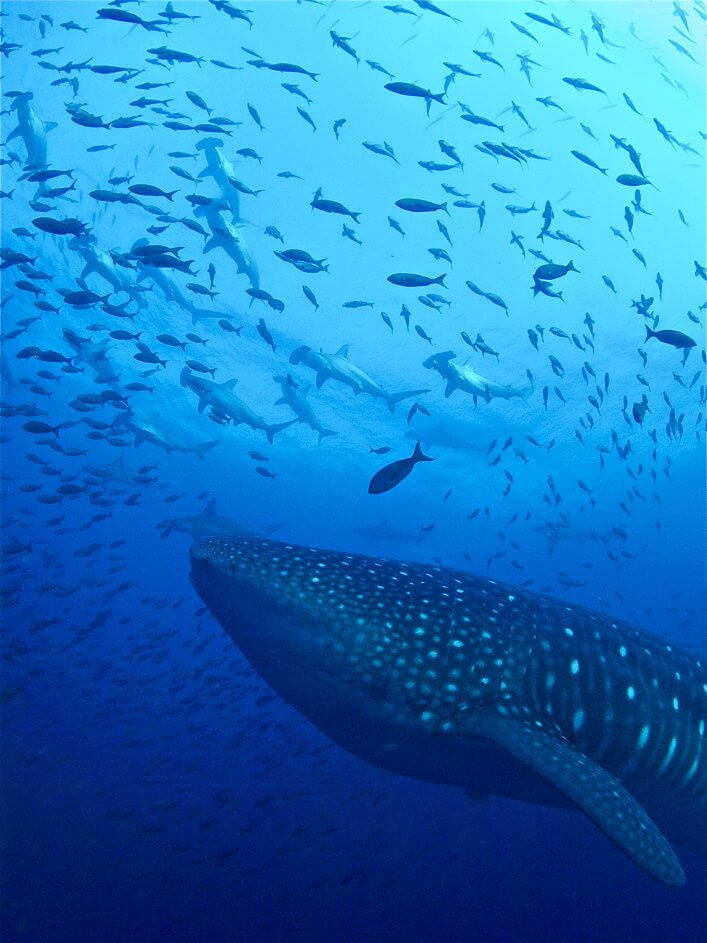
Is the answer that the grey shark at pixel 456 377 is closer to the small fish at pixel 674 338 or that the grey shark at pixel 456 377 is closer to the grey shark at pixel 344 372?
the grey shark at pixel 344 372

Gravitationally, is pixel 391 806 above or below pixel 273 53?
below

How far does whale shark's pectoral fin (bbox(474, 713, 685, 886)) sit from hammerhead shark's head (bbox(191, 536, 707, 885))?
1 cm

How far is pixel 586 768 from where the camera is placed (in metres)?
3.27

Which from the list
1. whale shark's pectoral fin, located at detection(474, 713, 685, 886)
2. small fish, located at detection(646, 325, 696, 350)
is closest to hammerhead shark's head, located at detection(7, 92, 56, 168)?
small fish, located at detection(646, 325, 696, 350)

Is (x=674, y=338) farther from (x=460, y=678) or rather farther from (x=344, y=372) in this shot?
(x=344, y=372)

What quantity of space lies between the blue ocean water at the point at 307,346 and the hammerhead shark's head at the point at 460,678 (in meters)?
1.32

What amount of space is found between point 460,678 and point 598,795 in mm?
914

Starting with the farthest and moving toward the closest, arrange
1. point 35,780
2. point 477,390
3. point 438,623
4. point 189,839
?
point 477,390, point 35,780, point 189,839, point 438,623

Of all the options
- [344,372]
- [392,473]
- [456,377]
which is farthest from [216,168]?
[392,473]

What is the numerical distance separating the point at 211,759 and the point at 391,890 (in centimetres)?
825

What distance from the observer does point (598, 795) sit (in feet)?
10.3

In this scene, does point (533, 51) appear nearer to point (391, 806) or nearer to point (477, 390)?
point (477, 390)

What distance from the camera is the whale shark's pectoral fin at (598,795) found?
3021 millimetres

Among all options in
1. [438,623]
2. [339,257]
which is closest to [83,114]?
[438,623]
